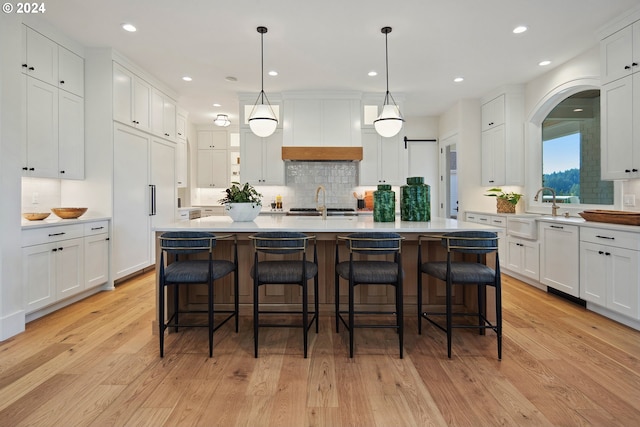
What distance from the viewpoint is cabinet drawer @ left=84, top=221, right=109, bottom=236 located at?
3.72 meters

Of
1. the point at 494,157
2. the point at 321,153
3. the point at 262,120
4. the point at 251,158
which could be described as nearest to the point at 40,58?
the point at 262,120

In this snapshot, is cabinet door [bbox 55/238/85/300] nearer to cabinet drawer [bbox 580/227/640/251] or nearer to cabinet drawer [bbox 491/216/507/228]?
cabinet drawer [bbox 580/227/640/251]

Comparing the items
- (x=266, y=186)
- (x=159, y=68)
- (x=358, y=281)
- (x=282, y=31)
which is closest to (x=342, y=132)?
(x=266, y=186)

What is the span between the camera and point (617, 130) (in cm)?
338

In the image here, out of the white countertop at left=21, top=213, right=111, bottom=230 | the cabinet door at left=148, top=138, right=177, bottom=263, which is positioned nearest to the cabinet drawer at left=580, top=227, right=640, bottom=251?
the white countertop at left=21, top=213, right=111, bottom=230

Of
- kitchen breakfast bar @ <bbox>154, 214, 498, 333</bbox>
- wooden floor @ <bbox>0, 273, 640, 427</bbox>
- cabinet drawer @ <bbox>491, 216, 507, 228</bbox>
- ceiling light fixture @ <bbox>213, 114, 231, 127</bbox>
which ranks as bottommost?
wooden floor @ <bbox>0, 273, 640, 427</bbox>

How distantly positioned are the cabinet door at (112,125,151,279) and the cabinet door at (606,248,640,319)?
5364 mm

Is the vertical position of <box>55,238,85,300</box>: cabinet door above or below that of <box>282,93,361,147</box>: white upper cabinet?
below

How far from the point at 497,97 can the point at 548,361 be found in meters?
4.43

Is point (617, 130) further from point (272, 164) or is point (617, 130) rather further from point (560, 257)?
point (272, 164)

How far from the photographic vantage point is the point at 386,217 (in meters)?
3.13

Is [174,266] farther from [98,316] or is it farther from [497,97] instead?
[497,97]

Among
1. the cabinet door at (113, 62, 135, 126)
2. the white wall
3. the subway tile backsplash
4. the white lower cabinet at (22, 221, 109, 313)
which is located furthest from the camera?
the subway tile backsplash

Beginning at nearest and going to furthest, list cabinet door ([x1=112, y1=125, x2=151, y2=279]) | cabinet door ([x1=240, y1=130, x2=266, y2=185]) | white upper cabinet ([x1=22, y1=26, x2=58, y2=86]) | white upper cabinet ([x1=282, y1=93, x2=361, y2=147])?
1. white upper cabinet ([x1=22, y1=26, x2=58, y2=86])
2. cabinet door ([x1=112, y1=125, x2=151, y2=279])
3. white upper cabinet ([x1=282, y1=93, x2=361, y2=147])
4. cabinet door ([x1=240, y1=130, x2=266, y2=185])
